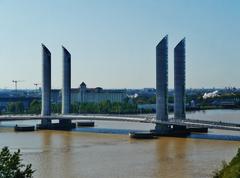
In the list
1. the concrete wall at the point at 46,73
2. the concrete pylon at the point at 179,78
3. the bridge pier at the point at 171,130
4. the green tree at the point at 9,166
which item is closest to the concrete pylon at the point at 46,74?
the concrete wall at the point at 46,73

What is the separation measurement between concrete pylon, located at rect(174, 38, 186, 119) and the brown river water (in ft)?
17.7

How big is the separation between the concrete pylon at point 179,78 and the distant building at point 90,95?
43.1 meters

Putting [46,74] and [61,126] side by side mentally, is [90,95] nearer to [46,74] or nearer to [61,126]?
[46,74]

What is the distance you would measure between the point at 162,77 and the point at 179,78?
6.28 ft

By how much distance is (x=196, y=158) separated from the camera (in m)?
20.1

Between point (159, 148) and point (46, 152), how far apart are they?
16.0 ft

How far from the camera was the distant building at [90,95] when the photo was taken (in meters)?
78.4

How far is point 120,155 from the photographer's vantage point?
2136 centimetres

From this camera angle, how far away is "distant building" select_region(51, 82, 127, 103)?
257 ft

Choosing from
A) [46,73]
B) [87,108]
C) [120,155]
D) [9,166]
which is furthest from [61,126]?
[9,166]

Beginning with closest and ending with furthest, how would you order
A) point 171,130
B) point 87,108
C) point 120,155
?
1. point 120,155
2. point 171,130
3. point 87,108

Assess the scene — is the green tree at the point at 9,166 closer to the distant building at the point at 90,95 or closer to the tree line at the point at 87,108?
the tree line at the point at 87,108

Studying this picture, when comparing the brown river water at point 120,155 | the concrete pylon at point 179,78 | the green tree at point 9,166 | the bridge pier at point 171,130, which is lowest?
the brown river water at point 120,155

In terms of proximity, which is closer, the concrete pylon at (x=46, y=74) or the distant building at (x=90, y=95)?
the concrete pylon at (x=46, y=74)
